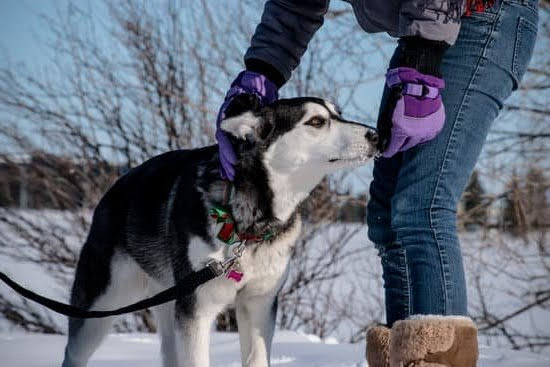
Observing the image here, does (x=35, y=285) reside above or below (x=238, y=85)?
below

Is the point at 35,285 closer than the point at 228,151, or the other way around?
the point at 228,151

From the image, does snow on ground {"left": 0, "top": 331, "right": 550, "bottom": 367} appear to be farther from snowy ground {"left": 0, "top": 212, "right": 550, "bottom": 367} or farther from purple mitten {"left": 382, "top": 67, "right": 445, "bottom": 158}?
purple mitten {"left": 382, "top": 67, "right": 445, "bottom": 158}

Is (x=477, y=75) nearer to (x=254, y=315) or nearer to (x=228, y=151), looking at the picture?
(x=228, y=151)

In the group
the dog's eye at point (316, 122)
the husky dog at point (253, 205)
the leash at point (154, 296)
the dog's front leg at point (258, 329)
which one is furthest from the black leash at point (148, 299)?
the dog's eye at point (316, 122)

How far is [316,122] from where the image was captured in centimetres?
245

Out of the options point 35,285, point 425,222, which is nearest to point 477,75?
point 425,222

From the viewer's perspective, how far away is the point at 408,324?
1771 mm

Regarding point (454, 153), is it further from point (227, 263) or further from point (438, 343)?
point (227, 263)

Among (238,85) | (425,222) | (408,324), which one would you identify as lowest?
(408,324)

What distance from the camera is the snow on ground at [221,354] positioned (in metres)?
3.72

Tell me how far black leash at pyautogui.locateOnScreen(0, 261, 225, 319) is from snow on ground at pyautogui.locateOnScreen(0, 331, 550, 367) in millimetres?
1493

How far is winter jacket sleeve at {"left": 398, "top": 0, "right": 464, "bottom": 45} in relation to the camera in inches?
67.5

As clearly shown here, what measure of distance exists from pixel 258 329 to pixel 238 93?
3.06ft

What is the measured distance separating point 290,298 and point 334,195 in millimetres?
1100
